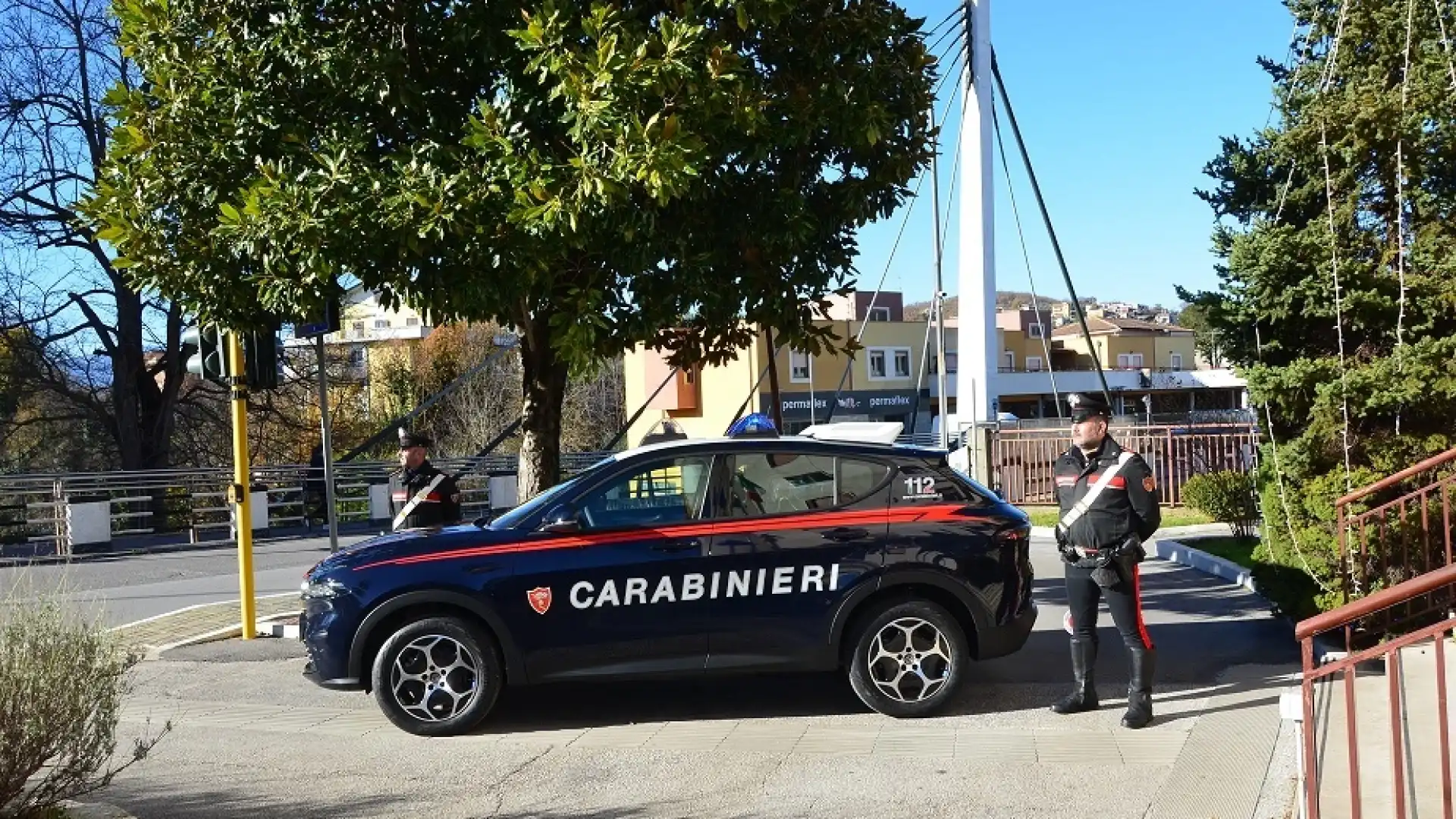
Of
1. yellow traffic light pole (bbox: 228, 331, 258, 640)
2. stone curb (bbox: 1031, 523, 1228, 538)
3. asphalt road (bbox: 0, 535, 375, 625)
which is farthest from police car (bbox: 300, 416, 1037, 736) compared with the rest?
stone curb (bbox: 1031, 523, 1228, 538)

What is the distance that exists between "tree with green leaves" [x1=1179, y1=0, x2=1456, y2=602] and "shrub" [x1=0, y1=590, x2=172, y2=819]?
6.83 metres

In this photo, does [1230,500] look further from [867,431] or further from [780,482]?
[780,482]

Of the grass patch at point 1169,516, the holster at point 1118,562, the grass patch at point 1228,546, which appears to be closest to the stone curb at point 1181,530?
the grass patch at point 1169,516

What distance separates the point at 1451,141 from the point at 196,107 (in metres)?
8.52

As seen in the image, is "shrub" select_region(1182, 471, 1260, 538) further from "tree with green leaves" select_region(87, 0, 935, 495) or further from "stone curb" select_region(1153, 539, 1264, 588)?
"tree with green leaves" select_region(87, 0, 935, 495)

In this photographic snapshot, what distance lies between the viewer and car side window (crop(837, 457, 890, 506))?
7.62 metres

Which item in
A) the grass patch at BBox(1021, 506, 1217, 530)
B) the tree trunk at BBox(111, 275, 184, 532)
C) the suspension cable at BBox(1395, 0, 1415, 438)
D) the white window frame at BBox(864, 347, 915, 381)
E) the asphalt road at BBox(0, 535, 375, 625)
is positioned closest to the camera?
the suspension cable at BBox(1395, 0, 1415, 438)

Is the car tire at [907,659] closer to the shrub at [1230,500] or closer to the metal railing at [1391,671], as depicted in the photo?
the metal railing at [1391,671]

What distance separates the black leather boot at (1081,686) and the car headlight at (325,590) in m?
4.12

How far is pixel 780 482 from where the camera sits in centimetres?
763

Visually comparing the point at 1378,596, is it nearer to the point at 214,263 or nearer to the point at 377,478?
the point at 214,263

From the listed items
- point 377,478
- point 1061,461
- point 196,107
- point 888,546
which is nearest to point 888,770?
point 888,546

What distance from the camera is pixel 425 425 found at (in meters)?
49.3

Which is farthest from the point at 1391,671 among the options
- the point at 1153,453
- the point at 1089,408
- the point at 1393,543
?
the point at 1153,453
